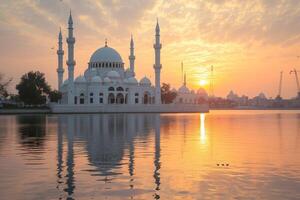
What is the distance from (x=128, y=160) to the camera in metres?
16.0

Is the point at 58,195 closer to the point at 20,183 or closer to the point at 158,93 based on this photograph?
the point at 20,183

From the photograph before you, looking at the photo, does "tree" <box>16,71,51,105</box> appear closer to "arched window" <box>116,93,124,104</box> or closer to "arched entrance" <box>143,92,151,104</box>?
"arched window" <box>116,93,124,104</box>

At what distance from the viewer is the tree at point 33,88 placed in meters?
88.1

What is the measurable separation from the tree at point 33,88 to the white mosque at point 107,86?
4.77m

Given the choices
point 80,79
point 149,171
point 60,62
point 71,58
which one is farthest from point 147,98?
point 149,171

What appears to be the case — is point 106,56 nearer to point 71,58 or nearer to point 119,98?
point 119,98

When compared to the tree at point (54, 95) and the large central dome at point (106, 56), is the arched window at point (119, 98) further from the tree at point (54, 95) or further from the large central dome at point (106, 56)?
the tree at point (54, 95)

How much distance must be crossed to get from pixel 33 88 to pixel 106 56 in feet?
80.0

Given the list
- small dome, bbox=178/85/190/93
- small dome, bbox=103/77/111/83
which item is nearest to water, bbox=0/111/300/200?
small dome, bbox=103/77/111/83

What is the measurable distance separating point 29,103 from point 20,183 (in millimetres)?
81451

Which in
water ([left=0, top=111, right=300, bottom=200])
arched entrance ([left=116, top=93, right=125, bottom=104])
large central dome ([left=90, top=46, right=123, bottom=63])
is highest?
large central dome ([left=90, top=46, right=123, bottom=63])

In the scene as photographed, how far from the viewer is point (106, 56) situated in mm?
108000

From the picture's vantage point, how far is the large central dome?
107875 millimetres

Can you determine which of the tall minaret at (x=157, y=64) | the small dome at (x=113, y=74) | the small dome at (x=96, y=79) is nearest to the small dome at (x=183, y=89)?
the small dome at (x=113, y=74)
